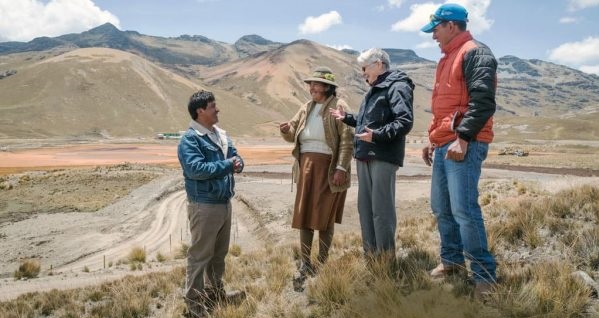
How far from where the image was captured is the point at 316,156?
4.92 metres

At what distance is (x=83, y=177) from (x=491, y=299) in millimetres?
31840

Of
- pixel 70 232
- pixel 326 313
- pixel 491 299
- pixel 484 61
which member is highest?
pixel 484 61

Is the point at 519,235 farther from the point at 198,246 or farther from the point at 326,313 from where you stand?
the point at 198,246

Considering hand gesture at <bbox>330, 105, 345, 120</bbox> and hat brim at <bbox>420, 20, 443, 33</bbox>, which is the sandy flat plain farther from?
hat brim at <bbox>420, 20, 443, 33</bbox>

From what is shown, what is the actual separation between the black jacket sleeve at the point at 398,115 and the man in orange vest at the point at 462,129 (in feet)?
0.81

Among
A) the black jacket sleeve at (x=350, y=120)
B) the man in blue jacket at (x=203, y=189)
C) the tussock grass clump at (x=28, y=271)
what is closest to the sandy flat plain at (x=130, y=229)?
the tussock grass clump at (x=28, y=271)

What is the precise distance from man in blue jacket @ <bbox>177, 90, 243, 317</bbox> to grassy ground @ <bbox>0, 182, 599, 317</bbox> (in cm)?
38

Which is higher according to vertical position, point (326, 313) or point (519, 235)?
point (519, 235)

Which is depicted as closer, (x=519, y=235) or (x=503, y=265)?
(x=503, y=265)

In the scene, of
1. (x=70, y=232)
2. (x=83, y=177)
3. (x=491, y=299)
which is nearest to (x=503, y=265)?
(x=491, y=299)

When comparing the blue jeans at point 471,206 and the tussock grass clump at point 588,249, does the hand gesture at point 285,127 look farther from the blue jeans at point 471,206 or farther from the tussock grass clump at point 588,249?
the tussock grass clump at point 588,249

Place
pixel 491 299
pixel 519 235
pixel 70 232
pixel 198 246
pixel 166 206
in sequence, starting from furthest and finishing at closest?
pixel 166 206, pixel 70 232, pixel 519 235, pixel 198 246, pixel 491 299

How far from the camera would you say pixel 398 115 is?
14.3ft

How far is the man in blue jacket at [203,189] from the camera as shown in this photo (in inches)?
176
